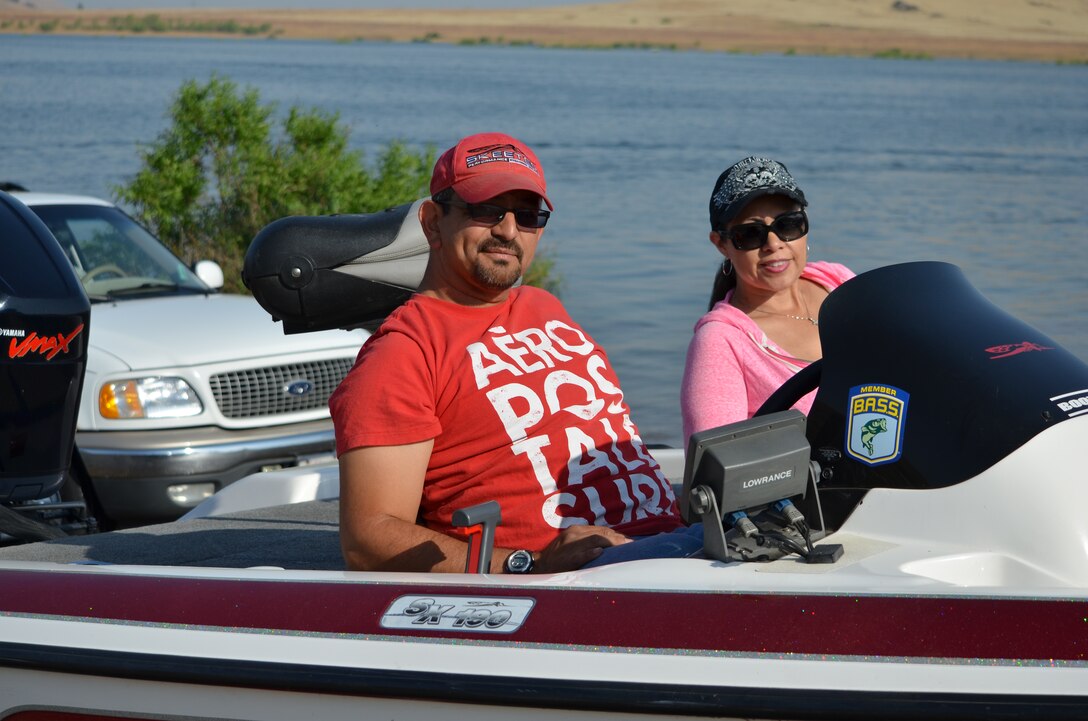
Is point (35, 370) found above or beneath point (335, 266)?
beneath

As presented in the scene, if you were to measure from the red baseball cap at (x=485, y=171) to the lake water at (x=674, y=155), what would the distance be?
219 inches

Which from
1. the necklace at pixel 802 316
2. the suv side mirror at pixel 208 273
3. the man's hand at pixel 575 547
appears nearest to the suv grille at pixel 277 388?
the suv side mirror at pixel 208 273

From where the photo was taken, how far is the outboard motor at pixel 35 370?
3.73 metres

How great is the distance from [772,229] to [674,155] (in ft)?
73.4

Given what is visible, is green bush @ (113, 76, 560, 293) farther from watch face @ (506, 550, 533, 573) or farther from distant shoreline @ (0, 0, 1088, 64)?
distant shoreline @ (0, 0, 1088, 64)

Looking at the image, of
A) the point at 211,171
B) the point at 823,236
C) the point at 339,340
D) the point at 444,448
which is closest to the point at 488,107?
the point at 823,236

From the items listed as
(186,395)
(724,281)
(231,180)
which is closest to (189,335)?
(186,395)

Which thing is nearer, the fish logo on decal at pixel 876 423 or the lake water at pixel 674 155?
the fish logo on decal at pixel 876 423

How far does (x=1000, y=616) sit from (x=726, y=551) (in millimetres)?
515

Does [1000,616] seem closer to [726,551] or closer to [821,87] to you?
[726,551]

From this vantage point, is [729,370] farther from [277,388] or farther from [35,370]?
[277,388]

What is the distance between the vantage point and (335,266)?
344 cm

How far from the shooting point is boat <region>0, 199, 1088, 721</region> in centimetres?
219

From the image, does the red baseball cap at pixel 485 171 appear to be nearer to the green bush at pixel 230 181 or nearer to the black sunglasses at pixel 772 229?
the black sunglasses at pixel 772 229
